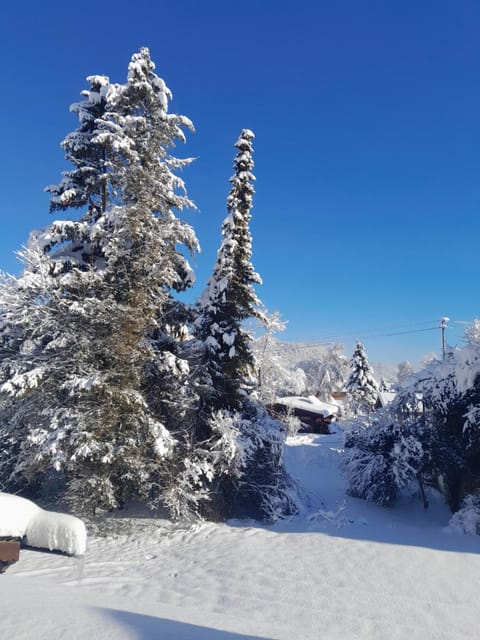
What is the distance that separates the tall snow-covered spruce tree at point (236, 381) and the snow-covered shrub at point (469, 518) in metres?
4.80

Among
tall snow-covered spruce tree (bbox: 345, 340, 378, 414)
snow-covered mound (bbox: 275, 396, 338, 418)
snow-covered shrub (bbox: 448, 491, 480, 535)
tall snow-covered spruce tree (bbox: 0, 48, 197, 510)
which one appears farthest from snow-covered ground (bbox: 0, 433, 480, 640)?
tall snow-covered spruce tree (bbox: 345, 340, 378, 414)

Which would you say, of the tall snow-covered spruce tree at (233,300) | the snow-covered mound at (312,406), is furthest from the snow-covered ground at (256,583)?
the snow-covered mound at (312,406)

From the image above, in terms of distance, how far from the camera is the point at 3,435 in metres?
11.5

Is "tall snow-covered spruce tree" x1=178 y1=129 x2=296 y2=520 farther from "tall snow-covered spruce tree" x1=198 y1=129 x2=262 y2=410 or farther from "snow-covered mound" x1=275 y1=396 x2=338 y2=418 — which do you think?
"snow-covered mound" x1=275 y1=396 x2=338 y2=418

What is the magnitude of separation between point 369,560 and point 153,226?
33.7 feet

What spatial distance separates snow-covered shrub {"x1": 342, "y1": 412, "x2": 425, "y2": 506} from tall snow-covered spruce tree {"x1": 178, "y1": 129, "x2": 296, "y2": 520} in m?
3.15

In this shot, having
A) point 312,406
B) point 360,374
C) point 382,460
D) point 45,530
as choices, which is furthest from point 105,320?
point 360,374

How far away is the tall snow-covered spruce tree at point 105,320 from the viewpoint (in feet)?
35.1

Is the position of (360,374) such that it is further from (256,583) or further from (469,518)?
(256,583)

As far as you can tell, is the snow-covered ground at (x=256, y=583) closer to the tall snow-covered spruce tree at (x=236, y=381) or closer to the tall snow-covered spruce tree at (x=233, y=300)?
the tall snow-covered spruce tree at (x=236, y=381)

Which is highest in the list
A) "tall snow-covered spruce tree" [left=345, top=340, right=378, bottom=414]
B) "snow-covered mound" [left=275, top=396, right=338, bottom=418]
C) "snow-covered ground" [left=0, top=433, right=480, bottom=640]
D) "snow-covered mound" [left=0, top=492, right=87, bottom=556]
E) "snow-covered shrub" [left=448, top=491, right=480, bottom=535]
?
"tall snow-covered spruce tree" [left=345, top=340, right=378, bottom=414]

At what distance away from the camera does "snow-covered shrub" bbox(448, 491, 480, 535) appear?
1179cm

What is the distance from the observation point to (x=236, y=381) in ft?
43.1

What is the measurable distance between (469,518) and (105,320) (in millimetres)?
11625
